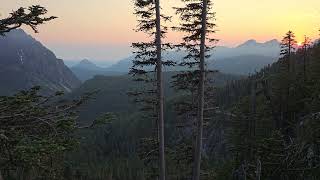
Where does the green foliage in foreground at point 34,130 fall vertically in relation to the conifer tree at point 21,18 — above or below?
below

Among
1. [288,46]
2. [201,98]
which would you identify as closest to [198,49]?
[201,98]

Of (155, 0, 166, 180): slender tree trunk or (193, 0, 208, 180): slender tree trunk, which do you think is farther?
(193, 0, 208, 180): slender tree trunk

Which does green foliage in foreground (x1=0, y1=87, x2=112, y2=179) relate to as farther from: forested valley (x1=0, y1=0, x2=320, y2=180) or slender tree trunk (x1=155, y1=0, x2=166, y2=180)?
slender tree trunk (x1=155, y1=0, x2=166, y2=180)

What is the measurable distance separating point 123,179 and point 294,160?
4008 inches

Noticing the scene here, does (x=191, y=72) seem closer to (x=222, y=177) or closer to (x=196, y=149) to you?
(x=196, y=149)

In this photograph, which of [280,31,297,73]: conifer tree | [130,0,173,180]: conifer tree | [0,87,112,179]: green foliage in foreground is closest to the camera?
[0,87,112,179]: green foliage in foreground

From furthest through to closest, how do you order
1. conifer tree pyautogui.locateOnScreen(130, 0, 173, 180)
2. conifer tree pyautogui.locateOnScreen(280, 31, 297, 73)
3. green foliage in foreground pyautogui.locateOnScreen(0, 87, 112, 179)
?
conifer tree pyautogui.locateOnScreen(280, 31, 297, 73) < conifer tree pyautogui.locateOnScreen(130, 0, 173, 180) < green foliage in foreground pyautogui.locateOnScreen(0, 87, 112, 179)

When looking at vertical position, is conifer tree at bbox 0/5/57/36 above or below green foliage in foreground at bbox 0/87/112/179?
above

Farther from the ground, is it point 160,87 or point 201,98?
point 160,87

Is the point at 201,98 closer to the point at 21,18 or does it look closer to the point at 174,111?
the point at 174,111

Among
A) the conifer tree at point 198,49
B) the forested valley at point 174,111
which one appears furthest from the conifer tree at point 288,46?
the conifer tree at point 198,49

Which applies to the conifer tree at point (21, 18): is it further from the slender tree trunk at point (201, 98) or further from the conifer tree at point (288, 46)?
the conifer tree at point (288, 46)

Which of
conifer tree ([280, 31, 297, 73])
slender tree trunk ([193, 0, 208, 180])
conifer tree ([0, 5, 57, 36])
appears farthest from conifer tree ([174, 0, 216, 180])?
conifer tree ([280, 31, 297, 73])

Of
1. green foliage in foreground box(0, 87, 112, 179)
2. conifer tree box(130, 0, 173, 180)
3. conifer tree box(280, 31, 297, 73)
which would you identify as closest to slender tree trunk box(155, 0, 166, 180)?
conifer tree box(130, 0, 173, 180)
